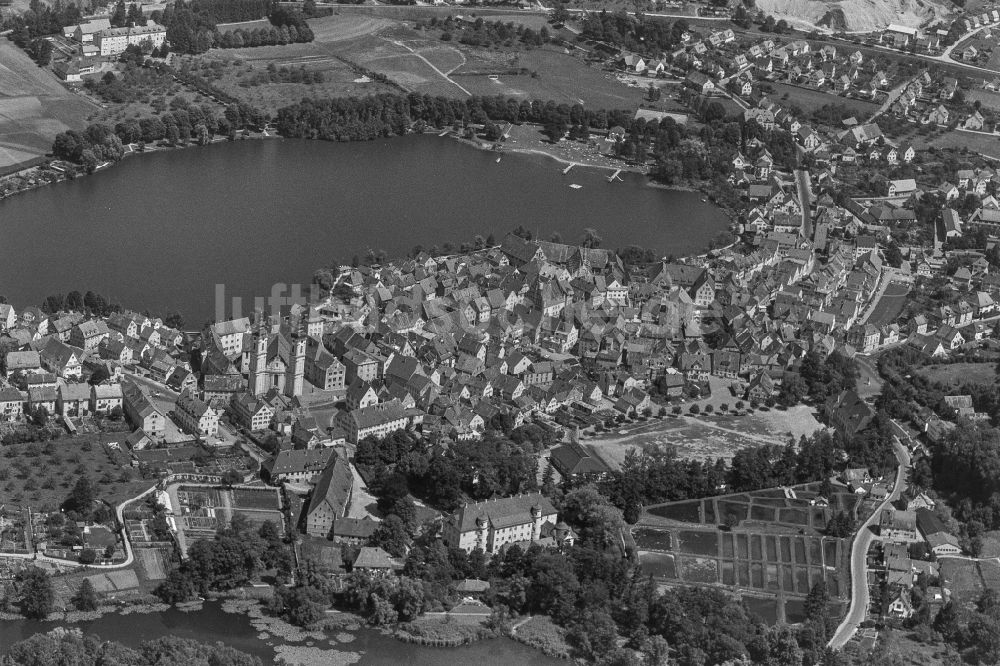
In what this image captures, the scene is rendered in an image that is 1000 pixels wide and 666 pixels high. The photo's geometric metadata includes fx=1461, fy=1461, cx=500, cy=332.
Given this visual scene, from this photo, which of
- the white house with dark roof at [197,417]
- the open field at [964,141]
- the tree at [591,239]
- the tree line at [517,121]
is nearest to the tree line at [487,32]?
the tree line at [517,121]

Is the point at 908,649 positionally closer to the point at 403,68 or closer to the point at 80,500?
the point at 80,500

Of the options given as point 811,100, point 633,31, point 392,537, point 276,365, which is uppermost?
point 633,31

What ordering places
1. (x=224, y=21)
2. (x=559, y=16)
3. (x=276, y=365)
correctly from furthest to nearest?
1. (x=559, y=16)
2. (x=224, y=21)
3. (x=276, y=365)

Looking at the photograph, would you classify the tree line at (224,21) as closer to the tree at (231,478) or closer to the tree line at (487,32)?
the tree line at (487,32)

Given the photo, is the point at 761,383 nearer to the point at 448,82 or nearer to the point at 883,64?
the point at 448,82

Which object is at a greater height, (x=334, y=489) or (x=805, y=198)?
(x=805, y=198)

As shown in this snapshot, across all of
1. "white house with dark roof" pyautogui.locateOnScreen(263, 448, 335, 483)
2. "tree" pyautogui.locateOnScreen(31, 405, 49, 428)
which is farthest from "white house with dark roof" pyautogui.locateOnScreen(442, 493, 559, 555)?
"tree" pyautogui.locateOnScreen(31, 405, 49, 428)

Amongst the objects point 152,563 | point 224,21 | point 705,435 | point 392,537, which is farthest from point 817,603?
point 224,21
